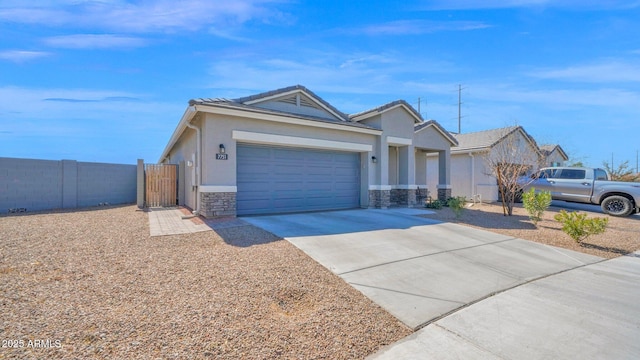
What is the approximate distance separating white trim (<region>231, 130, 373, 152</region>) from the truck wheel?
10473mm

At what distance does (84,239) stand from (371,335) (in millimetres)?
6878

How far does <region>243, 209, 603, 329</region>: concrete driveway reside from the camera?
12.8ft

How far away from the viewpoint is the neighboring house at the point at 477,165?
655 inches

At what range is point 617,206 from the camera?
38.9 feet

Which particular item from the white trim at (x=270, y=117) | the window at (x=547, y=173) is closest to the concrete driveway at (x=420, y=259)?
the white trim at (x=270, y=117)

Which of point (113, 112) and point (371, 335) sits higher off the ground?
point (113, 112)

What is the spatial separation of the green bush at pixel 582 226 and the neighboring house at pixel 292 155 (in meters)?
6.17

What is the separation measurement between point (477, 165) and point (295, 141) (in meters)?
13.2

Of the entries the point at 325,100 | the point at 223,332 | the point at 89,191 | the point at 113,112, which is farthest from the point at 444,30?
the point at 113,112

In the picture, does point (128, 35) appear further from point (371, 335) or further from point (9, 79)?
point (371, 335)

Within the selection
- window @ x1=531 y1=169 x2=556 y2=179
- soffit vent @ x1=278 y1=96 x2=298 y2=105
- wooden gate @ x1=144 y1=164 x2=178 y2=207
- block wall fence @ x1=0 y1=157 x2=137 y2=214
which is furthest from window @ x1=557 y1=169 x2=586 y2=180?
block wall fence @ x1=0 y1=157 x2=137 y2=214

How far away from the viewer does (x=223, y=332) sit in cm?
284

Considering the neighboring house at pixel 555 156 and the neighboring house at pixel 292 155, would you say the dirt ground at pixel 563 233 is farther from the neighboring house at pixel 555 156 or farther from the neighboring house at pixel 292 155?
the neighboring house at pixel 555 156

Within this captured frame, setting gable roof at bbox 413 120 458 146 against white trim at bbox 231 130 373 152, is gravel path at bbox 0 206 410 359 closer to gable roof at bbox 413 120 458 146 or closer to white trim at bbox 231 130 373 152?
white trim at bbox 231 130 373 152
